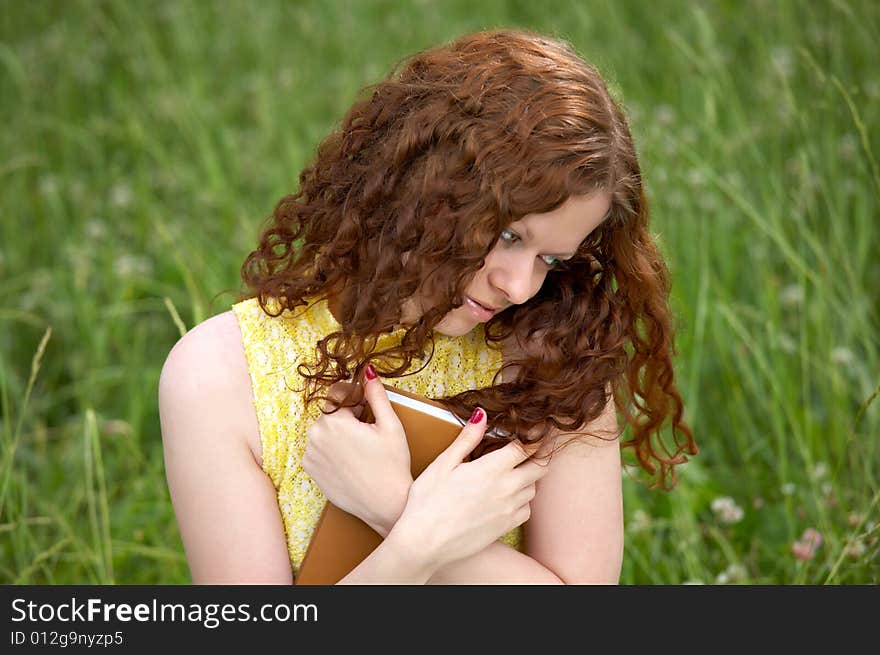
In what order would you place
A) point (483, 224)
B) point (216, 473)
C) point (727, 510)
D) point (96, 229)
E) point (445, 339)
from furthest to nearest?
point (96, 229)
point (727, 510)
point (445, 339)
point (216, 473)
point (483, 224)

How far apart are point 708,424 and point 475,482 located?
4.48 feet

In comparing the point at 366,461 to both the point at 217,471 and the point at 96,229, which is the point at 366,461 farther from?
the point at 96,229

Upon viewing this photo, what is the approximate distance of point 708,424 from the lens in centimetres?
256

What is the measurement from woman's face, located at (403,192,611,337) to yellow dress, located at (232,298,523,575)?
185 mm

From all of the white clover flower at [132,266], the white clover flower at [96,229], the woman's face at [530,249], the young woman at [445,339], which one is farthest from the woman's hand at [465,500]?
the white clover flower at [96,229]

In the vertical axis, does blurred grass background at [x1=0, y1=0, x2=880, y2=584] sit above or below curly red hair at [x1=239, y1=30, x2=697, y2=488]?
below

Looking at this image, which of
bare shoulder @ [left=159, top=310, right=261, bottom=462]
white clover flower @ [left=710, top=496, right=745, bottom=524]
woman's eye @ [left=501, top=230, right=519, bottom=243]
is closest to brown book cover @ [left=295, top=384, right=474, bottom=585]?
bare shoulder @ [left=159, top=310, right=261, bottom=462]

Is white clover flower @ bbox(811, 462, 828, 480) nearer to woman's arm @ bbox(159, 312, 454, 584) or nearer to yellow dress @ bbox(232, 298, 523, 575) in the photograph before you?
yellow dress @ bbox(232, 298, 523, 575)

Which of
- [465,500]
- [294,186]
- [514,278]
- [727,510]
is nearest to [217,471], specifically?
[465,500]

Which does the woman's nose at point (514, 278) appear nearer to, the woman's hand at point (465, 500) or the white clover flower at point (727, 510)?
the woman's hand at point (465, 500)

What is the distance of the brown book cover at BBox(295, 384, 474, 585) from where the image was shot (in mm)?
1372

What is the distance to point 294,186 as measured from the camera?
3.15m

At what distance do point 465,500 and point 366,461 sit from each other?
13 cm

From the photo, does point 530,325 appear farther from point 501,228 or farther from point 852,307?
point 852,307
